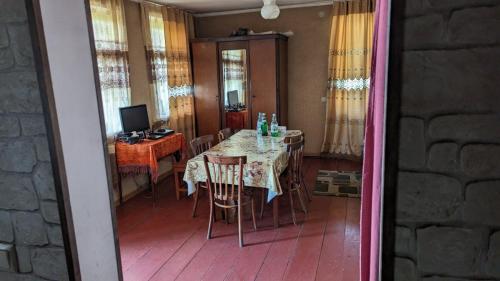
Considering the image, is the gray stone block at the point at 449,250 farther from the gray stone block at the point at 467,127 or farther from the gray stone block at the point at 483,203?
the gray stone block at the point at 467,127

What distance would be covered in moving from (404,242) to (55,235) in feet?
3.64

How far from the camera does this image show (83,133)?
1.25m

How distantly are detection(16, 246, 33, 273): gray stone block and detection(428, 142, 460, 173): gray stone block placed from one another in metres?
1.35

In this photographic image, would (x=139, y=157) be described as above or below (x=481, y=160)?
below

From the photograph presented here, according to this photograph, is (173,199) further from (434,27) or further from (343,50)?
(434,27)

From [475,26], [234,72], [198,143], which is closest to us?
[475,26]

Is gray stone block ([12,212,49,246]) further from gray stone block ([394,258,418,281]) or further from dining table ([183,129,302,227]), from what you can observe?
dining table ([183,129,302,227])

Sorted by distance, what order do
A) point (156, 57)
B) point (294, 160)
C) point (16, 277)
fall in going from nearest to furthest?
point (16, 277) < point (294, 160) < point (156, 57)

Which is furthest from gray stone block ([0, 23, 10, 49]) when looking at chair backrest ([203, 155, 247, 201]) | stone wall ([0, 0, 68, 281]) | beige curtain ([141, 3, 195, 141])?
beige curtain ([141, 3, 195, 141])

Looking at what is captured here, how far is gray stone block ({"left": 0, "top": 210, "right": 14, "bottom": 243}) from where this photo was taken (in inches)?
49.4

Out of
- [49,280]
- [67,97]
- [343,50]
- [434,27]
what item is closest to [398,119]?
[434,27]

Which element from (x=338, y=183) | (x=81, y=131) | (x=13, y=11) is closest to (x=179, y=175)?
(x=338, y=183)

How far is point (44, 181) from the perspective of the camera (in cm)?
117

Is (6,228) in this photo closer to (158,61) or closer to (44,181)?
(44,181)
